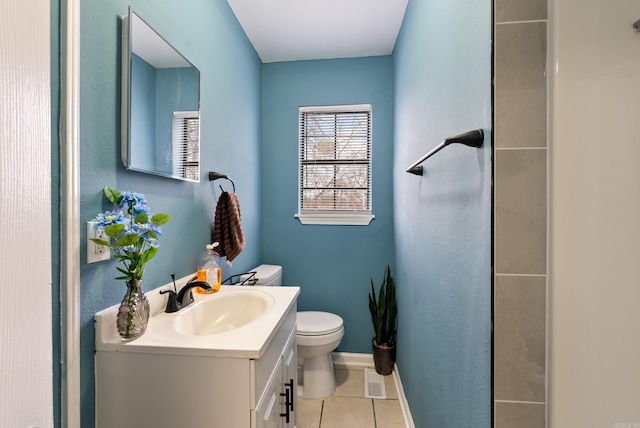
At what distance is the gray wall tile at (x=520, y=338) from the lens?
0.74 meters

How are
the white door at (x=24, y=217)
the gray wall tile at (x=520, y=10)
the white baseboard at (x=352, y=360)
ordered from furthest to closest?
the white baseboard at (x=352, y=360) < the gray wall tile at (x=520, y=10) < the white door at (x=24, y=217)

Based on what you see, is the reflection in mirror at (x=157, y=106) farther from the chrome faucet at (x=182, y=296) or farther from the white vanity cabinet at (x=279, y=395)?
the white vanity cabinet at (x=279, y=395)

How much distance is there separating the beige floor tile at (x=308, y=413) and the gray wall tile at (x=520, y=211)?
5.10ft

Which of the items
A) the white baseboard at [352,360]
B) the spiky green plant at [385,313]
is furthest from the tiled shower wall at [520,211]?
the white baseboard at [352,360]

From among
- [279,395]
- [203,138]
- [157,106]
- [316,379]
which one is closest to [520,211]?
[279,395]

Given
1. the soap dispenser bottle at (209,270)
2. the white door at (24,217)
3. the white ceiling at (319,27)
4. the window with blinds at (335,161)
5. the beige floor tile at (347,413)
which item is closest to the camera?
the white door at (24,217)

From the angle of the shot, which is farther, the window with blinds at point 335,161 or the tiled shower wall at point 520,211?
the window with blinds at point 335,161

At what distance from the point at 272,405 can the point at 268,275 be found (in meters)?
1.07

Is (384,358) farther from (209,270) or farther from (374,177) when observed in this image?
(209,270)

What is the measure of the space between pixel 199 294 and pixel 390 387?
5.07ft

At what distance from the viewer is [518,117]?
744mm

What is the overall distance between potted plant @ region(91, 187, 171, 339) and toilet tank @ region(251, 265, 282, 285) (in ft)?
3.47
